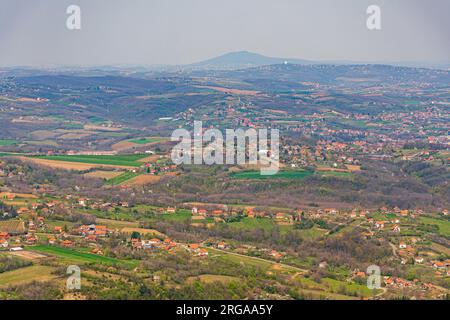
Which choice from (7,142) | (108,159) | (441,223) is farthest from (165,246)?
(7,142)

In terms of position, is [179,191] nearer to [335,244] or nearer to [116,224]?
[116,224]

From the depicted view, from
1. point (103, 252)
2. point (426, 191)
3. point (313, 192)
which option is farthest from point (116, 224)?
point (426, 191)

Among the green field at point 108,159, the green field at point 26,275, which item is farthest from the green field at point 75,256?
the green field at point 108,159
